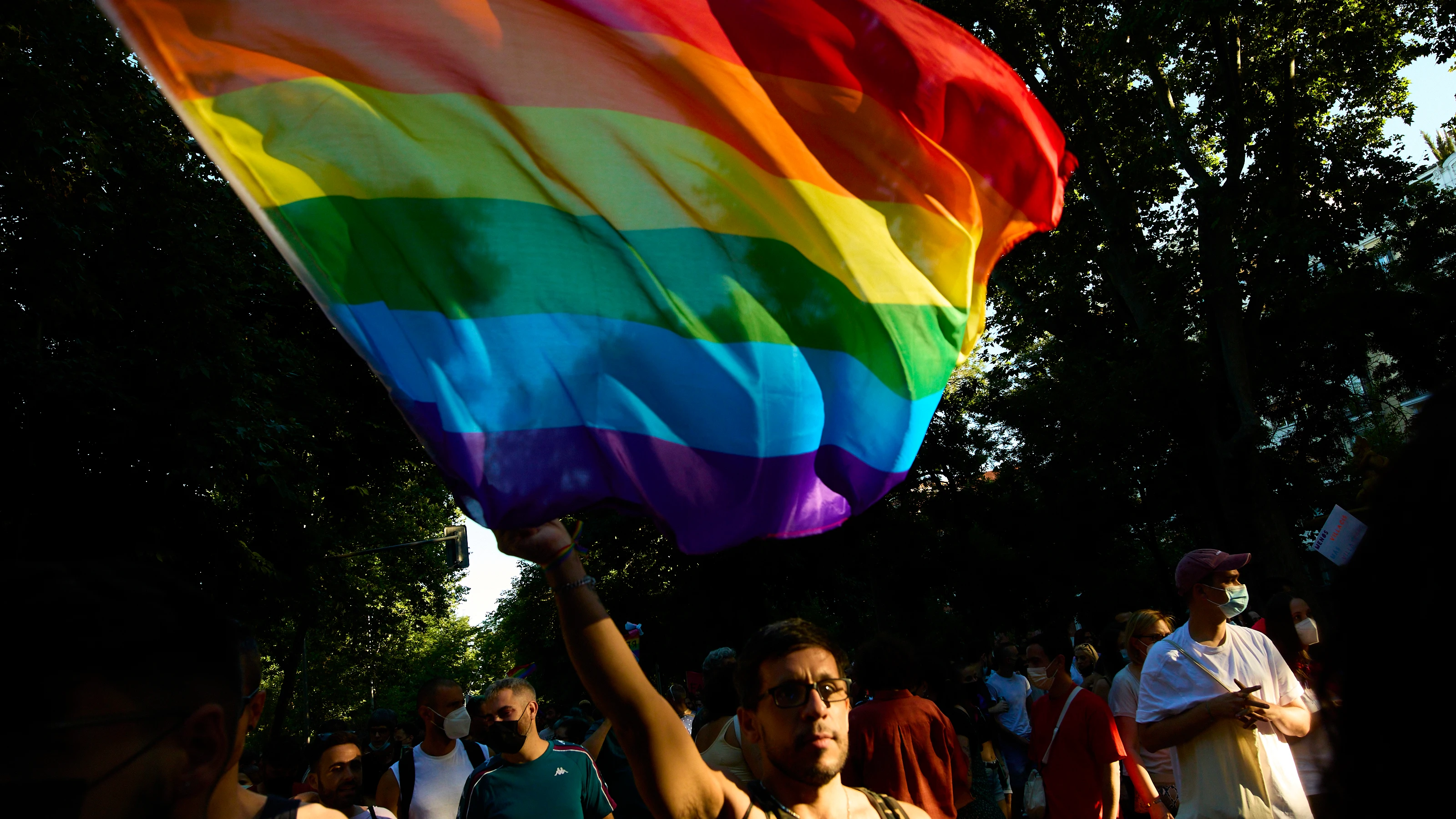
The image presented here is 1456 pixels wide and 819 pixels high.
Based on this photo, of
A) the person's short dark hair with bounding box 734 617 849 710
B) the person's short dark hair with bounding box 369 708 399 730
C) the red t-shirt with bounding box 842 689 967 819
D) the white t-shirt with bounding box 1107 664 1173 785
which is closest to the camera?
the person's short dark hair with bounding box 734 617 849 710

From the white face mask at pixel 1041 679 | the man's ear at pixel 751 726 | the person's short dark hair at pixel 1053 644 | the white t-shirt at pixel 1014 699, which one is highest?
the man's ear at pixel 751 726

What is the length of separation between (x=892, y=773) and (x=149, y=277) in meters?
10.8

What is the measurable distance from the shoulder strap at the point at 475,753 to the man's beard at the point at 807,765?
14.6ft

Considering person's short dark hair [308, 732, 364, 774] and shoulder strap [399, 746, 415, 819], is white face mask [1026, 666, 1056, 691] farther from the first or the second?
person's short dark hair [308, 732, 364, 774]

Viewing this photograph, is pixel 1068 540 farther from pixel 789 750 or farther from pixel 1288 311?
pixel 789 750

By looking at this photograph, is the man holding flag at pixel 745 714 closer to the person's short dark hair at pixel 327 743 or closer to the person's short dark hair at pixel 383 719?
the person's short dark hair at pixel 327 743

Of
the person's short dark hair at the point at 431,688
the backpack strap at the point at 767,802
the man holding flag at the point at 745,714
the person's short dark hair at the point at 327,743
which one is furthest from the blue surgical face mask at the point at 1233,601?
the person's short dark hair at the point at 327,743

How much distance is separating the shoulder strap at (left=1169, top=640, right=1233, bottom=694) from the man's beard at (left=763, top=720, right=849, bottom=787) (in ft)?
7.99

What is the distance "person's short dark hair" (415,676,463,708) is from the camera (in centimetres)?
683

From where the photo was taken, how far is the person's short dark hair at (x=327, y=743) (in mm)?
6598

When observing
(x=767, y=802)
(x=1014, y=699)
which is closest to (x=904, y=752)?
(x=767, y=802)

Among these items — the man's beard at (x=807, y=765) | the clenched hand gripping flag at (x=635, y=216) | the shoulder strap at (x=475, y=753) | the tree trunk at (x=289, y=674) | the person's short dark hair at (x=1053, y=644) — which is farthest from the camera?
the tree trunk at (x=289, y=674)

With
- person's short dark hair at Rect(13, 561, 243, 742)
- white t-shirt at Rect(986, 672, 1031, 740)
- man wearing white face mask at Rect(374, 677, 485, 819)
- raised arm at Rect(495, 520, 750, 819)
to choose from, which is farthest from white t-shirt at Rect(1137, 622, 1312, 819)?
white t-shirt at Rect(986, 672, 1031, 740)

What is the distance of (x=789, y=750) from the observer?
10.2 feet
